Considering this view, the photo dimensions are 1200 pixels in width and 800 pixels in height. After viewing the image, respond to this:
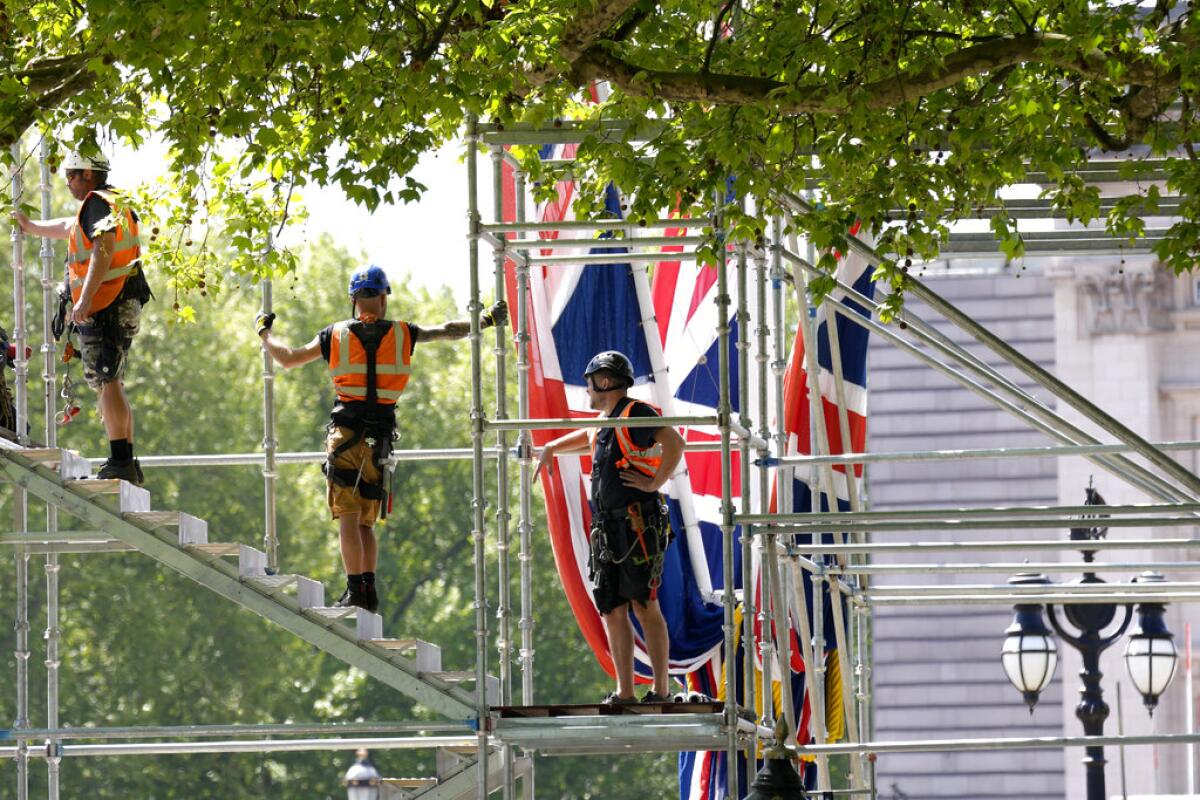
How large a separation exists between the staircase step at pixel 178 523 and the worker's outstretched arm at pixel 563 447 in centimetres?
182

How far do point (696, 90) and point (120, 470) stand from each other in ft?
14.8

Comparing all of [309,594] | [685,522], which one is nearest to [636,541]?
[309,594]

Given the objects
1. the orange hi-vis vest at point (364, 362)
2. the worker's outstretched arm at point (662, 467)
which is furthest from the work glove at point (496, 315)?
the worker's outstretched arm at point (662, 467)

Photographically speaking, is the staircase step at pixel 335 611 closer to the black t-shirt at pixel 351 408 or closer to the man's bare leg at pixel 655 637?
the black t-shirt at pixel 351 408

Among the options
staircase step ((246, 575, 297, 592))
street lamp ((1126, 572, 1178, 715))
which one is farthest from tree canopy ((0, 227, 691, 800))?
staircase step ((246, 575, 297, 592))

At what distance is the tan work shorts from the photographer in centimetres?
1328

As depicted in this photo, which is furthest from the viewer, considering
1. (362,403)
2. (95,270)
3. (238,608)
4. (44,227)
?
(238,608)

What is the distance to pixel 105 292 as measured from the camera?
1394 cm

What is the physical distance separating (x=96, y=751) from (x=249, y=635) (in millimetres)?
25129

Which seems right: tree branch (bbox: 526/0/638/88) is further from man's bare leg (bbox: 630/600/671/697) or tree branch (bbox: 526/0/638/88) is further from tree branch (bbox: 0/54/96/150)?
man's bare leg (bbox: 630/600/671/697)

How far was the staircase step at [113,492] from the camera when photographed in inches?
541

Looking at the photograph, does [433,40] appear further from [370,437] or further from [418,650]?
[418,650]

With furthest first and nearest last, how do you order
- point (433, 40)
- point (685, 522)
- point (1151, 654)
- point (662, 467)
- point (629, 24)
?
point (1151, 654) < point (685, 522) < point (662, 467) < point (629, 24) < point (433, 40)

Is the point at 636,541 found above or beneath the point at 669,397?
beneath
